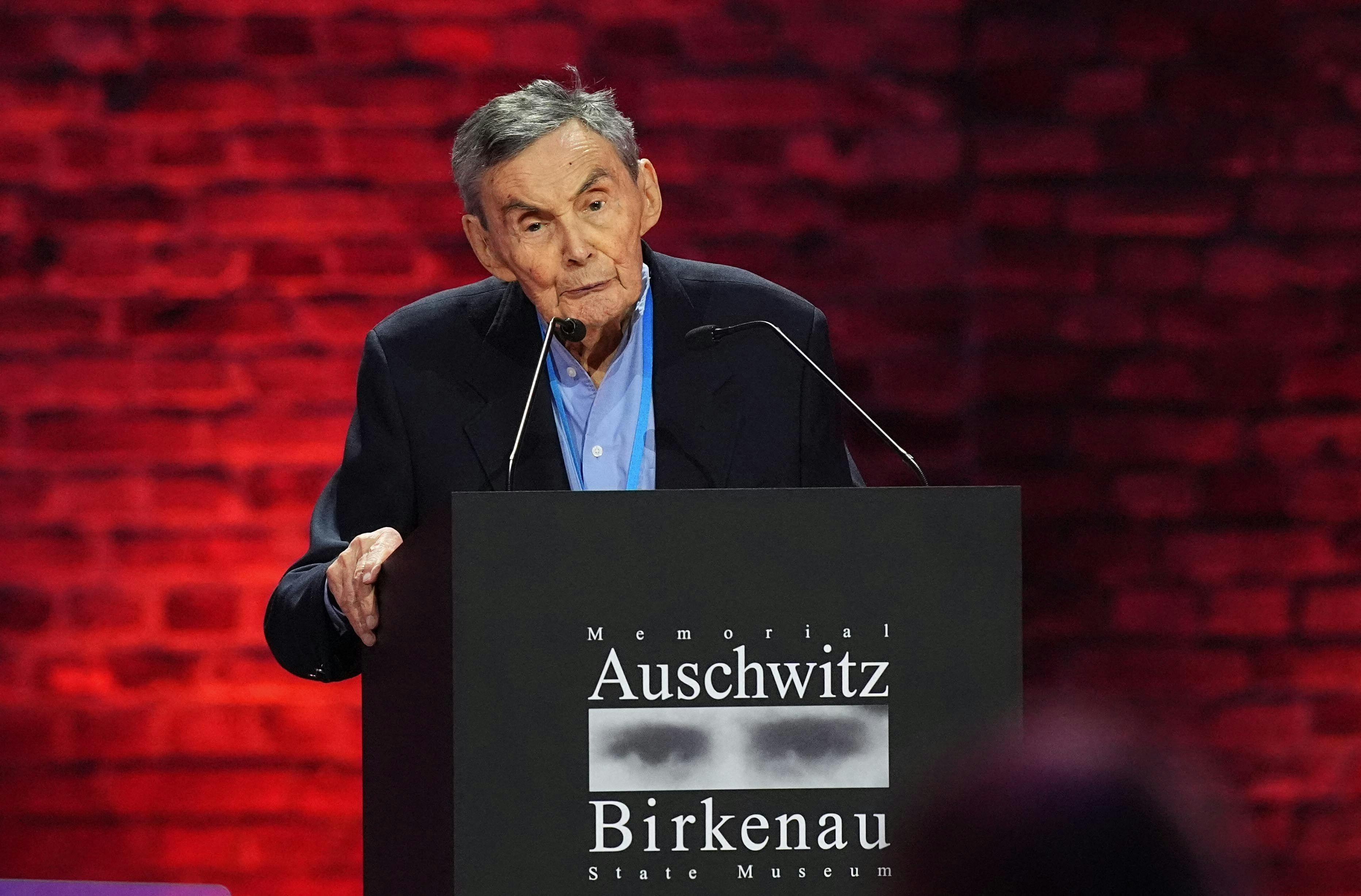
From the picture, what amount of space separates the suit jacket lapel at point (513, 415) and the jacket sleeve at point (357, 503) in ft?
0.34

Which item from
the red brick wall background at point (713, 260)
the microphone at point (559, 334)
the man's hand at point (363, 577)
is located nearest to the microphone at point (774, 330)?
the microphone at point (559, 334)

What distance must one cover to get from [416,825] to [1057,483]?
1663 millimetres

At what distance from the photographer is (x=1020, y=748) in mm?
625

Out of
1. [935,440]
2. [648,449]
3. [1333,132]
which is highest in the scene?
[1333,132]

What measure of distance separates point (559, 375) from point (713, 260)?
34.4 inches

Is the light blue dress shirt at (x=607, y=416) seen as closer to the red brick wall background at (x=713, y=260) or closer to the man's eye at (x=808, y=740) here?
the man's eye at (x=808, y=740)

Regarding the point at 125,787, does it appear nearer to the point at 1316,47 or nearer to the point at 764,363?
the point at 764,363

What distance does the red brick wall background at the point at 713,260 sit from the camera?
255 centimetres

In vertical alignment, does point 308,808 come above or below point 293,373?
below

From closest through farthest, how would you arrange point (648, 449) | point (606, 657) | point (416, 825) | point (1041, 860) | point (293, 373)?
1. point (1041, 860)
2. point (606, 657)
3. point (416, 825)
4. point (648, 449)
5. point (293, 373)

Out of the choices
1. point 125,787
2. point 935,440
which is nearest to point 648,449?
point 935,440

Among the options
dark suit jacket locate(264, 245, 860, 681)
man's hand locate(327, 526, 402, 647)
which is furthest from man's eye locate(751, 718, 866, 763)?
dark suit jacket locate(264, 245, 860, 681)

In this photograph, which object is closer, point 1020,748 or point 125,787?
point 1020,748

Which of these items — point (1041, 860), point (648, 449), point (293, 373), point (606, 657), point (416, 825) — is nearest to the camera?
point (1041, 860)
